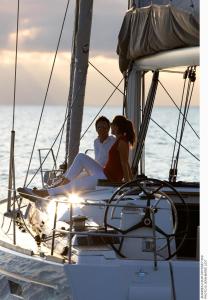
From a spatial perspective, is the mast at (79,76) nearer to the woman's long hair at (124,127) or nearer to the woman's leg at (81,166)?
the woman's leg at (81,166)

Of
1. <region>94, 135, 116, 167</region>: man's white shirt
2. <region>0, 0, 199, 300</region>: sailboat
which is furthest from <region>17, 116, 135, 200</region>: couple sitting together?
<region>94, 135, 116, 167</region>: man's white shirt

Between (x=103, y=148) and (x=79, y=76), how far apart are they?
86.5 inches

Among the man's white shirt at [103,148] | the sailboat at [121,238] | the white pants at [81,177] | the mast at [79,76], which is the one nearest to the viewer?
the sailboat at [121,238]

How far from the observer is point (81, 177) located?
743cm

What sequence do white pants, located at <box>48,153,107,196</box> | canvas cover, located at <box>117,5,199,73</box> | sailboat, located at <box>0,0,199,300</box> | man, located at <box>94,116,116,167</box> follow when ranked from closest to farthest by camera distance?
sailboat, located at <box>0,0,199,300</box>
white pants, located at <box>48,153,107,196</box>
canvas cover, located at <box>117,5,199,73</box>
man, located at <box>94,116,116,167</box>

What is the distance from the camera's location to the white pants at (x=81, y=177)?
7.27 meters

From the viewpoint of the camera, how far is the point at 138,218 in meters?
5.47

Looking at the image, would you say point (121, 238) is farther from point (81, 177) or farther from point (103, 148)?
point (103, 148)

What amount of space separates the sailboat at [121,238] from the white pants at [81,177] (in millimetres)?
92

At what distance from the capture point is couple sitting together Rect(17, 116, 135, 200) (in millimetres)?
7176

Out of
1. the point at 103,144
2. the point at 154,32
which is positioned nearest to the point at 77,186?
the point at 103,144

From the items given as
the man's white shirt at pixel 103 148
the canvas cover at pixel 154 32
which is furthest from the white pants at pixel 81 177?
the canvas cover at pixel 154 32

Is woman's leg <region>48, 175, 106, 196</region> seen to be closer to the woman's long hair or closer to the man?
the woman's long hair

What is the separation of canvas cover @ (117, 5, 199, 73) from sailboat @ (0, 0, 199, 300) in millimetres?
13
